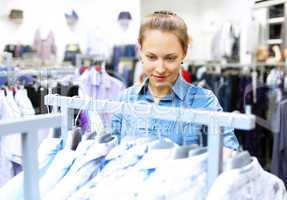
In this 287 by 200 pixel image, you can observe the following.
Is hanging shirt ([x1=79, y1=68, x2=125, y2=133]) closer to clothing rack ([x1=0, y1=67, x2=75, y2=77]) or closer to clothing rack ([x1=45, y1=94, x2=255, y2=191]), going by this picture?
clothing rack ([x1=0, y1=67, x2=75, y2=77])

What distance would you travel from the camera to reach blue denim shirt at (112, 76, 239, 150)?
108 cm

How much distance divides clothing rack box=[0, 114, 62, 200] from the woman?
0.30 m

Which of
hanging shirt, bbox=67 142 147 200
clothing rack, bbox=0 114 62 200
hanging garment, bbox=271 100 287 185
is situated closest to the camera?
clothing rack, bbox=0 114 62 200

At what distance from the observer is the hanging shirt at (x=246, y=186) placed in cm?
82

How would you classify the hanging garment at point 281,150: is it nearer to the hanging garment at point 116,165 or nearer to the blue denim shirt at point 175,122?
the blue denim shirt at point 175,122

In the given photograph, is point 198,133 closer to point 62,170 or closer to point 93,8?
point 62,170

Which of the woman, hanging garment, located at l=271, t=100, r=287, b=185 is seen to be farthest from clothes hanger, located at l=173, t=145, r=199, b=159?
hanging garment, located at l=271, t=100, r=287, b=185

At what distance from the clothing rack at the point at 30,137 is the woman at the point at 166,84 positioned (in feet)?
0.98

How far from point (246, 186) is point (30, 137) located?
44 centimetres

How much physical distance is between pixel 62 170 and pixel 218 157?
385mm

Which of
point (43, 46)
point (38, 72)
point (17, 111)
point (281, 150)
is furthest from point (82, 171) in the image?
point (43, 46)

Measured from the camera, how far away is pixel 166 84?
1.30 meters

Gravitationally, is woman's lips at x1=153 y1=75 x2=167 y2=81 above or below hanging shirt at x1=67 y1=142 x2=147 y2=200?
above

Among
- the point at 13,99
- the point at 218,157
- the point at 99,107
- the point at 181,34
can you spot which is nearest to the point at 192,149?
the point at 218,157
